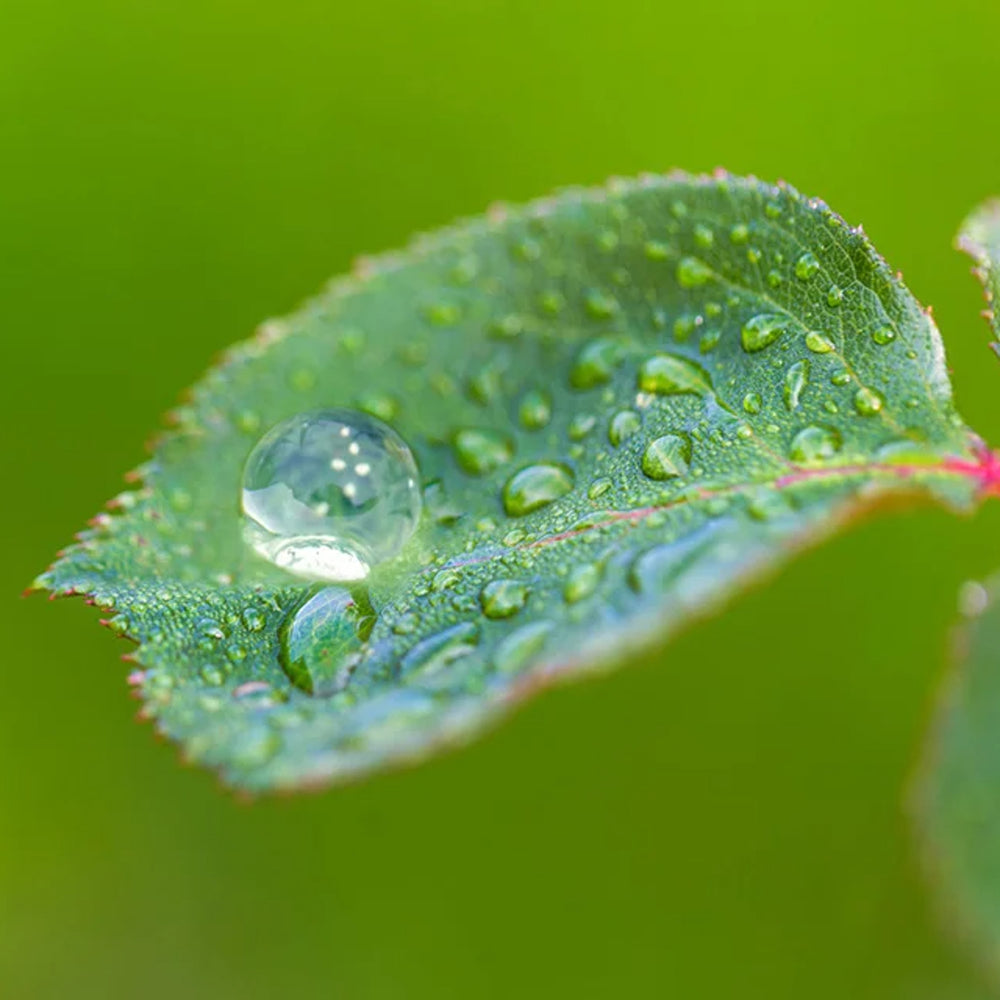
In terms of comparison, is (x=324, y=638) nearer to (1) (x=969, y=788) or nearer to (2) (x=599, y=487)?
(2) (x=599, y=487)

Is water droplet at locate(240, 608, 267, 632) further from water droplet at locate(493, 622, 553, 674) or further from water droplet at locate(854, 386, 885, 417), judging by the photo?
water droplet at locate(854, 386, 885, 417)

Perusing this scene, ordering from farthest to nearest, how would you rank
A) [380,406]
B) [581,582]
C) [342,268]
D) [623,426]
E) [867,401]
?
[342,268] < [380,406] < [623,426] < [867,401] < [581,582]

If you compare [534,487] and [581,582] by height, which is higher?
[534,487]

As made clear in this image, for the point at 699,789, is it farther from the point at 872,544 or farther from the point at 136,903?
the point at 136,903

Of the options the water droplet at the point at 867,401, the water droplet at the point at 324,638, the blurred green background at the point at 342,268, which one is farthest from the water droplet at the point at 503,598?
the blurred green background at the point at 342,268

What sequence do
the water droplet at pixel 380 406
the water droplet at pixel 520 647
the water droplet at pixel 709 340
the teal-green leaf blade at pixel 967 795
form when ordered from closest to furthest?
1. the teal-green leaf blade at pixel 967 795
2. the water droplet at pixel 520 647
3. the water droplet at pixel 709 340
4. the water droplet at pixel 380 406

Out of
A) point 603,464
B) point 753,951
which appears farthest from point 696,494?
point 753,951

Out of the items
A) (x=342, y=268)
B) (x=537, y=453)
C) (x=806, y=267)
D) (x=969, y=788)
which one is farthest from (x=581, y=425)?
(x=342, y=268)

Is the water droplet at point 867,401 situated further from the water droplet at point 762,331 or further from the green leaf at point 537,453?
the water droplet at point 762,331
